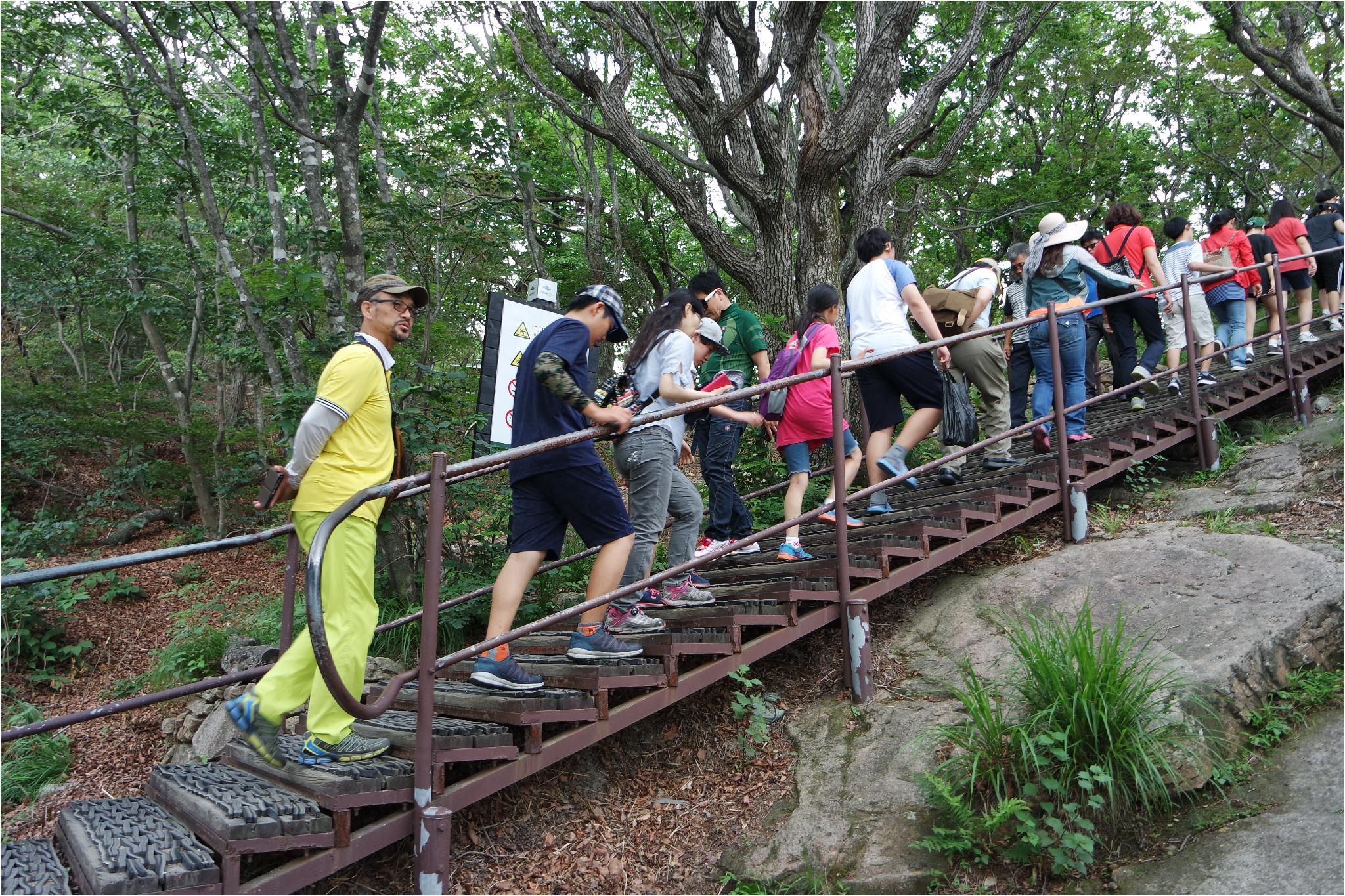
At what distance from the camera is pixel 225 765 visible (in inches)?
143

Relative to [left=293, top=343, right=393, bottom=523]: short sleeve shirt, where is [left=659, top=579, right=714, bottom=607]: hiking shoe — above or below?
below

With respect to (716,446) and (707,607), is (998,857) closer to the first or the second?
(707,607)

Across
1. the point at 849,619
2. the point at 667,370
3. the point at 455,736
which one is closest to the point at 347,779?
the point at 455,736

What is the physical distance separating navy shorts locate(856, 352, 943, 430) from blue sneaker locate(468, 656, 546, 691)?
8.94 ft

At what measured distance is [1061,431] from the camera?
5707 mm

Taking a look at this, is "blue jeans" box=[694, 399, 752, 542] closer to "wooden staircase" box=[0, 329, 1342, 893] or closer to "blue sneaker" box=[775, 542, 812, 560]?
"wooden staircase" box=[0, 329, 1342, 893]

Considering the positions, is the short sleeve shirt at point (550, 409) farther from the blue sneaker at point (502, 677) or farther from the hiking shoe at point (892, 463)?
the hiking shoe at point (892, 463)

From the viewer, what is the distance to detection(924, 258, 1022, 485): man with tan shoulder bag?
6148 millimetres

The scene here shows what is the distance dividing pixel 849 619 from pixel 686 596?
867mm

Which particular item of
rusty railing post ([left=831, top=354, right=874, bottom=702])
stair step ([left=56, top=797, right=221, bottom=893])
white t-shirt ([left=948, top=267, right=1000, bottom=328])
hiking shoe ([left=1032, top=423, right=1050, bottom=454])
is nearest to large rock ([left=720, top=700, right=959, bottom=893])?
rusty railing post ([left=831, top=354, right=874, bottom=702])

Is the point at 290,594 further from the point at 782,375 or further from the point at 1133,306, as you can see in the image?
the point at 1133,306

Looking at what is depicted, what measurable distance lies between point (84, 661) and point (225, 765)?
7.31 meters

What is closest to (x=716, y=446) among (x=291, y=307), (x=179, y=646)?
(x=291, y=307)

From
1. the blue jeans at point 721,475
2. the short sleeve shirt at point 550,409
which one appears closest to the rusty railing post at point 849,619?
the blue jeans at point 721,475
